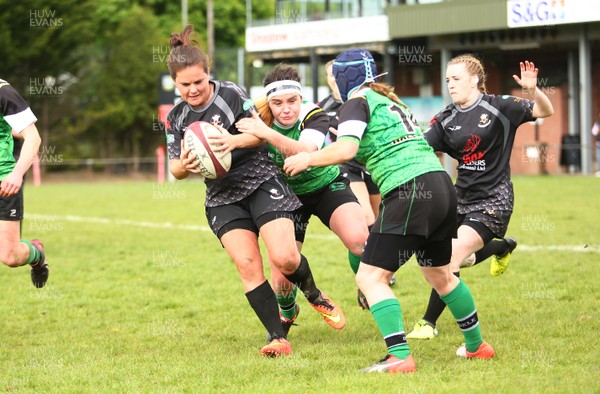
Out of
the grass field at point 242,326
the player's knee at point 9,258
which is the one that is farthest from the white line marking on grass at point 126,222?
the player's knee at point 9,258

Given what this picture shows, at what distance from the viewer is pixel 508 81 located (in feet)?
107

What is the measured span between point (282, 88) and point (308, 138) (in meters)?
0.46

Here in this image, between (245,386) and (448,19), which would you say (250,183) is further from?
(448,19)

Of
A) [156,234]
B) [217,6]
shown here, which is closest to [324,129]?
[156,234]

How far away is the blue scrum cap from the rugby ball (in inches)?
35.7

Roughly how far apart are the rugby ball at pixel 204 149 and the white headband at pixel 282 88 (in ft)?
1.96

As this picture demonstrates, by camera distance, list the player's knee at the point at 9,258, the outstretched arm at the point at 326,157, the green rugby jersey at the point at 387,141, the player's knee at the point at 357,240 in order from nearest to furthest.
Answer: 1. the outstretched arm at the point at 326,157
2. the green rugby jersey at the point at 387,141
3. the player's knee at the point at 357,240
4. the player's knee at the point at 9,258

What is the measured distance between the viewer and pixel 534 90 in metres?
6.34

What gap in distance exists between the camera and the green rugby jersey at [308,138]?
6.06 m

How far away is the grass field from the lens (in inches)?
205

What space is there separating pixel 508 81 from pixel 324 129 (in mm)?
27653

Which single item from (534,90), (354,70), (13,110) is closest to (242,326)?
(13,110)

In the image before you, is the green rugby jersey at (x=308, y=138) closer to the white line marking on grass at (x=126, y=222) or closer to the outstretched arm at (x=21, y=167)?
the outstretched arm at (x=21, y=167)

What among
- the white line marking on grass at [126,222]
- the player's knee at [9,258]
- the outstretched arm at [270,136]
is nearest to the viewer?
the outstretched arm at [270,136]
